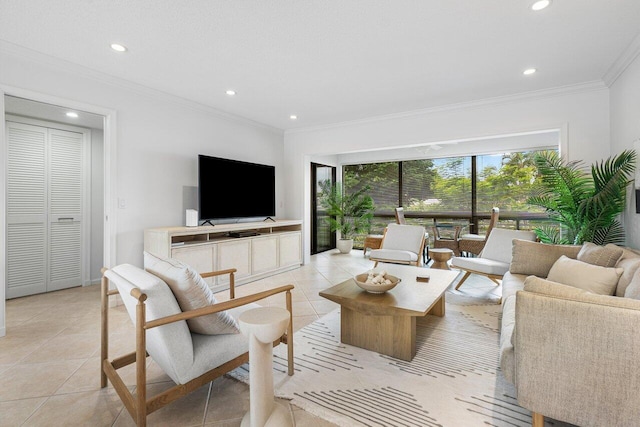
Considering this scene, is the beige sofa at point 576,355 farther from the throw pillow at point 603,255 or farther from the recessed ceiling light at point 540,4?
the recessed ceiling light at point 540,4

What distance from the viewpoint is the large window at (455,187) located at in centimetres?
597

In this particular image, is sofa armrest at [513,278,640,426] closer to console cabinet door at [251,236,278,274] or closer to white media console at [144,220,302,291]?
white media console at [144,220,302,291]

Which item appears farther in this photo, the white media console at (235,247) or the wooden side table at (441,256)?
the wooden side table at (441,256)

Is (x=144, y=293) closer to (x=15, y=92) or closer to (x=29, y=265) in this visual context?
(x=15, y=92)

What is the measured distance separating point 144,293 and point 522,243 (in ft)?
11.1

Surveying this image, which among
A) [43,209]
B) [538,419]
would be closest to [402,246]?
[538,419]

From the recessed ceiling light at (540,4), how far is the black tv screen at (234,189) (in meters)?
3.72

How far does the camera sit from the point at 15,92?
2.80m

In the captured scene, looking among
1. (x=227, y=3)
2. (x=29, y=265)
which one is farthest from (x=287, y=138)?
(x=29, y=265)

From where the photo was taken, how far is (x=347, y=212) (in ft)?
24.0

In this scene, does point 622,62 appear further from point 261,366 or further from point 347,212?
point 347,212

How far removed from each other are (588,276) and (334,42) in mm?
2659

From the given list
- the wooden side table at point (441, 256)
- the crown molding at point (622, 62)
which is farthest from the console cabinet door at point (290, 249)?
the crown molding at point (622, 62)

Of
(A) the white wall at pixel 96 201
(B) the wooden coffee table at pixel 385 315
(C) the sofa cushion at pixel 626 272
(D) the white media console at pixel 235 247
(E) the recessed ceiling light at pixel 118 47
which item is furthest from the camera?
(A) the white wall at pixel 96 201
